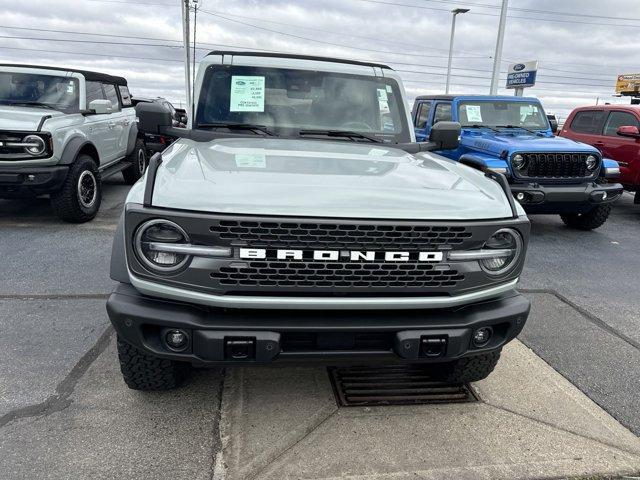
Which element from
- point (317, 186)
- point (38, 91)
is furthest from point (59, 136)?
point (317, 186)

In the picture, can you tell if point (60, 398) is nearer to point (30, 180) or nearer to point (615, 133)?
point (30, 180)

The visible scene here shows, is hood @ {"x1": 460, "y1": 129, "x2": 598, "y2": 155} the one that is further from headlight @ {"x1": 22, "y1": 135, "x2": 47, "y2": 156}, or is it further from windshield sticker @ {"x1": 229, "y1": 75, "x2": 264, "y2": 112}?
headlight @ {"x1": 22, "y1": 135, "x2": 47, "y2": 156}

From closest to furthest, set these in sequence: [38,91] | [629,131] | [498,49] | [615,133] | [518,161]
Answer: [518,161] → [38,91] → [629,131] → [615,133] → [498,49]

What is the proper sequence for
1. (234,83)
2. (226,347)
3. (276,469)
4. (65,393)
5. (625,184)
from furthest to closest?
(625,184)
(234,83)
(65,393)
(276,469)
(226,347)

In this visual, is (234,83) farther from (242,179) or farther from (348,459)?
(348,459)

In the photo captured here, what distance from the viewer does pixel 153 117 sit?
3.39 meters

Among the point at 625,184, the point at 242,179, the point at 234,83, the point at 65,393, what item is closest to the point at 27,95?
the point at 234,83

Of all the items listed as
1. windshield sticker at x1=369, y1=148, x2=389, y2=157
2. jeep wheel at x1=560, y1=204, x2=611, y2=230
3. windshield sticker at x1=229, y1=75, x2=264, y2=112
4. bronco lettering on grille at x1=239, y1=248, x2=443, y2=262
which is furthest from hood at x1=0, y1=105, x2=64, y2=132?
jeep wheel at x1=560, y1=204, x2=611, y2=230

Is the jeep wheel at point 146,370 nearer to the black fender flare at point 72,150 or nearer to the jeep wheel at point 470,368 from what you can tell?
the jeep wheel at point 470,368

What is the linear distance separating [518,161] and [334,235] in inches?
199

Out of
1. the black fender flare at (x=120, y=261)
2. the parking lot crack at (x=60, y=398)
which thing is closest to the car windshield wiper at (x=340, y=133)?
the black fender flare at (x=120, y=261)

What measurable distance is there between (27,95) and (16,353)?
491 cm

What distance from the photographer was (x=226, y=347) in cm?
210

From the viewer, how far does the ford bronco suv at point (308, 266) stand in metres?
2.06
